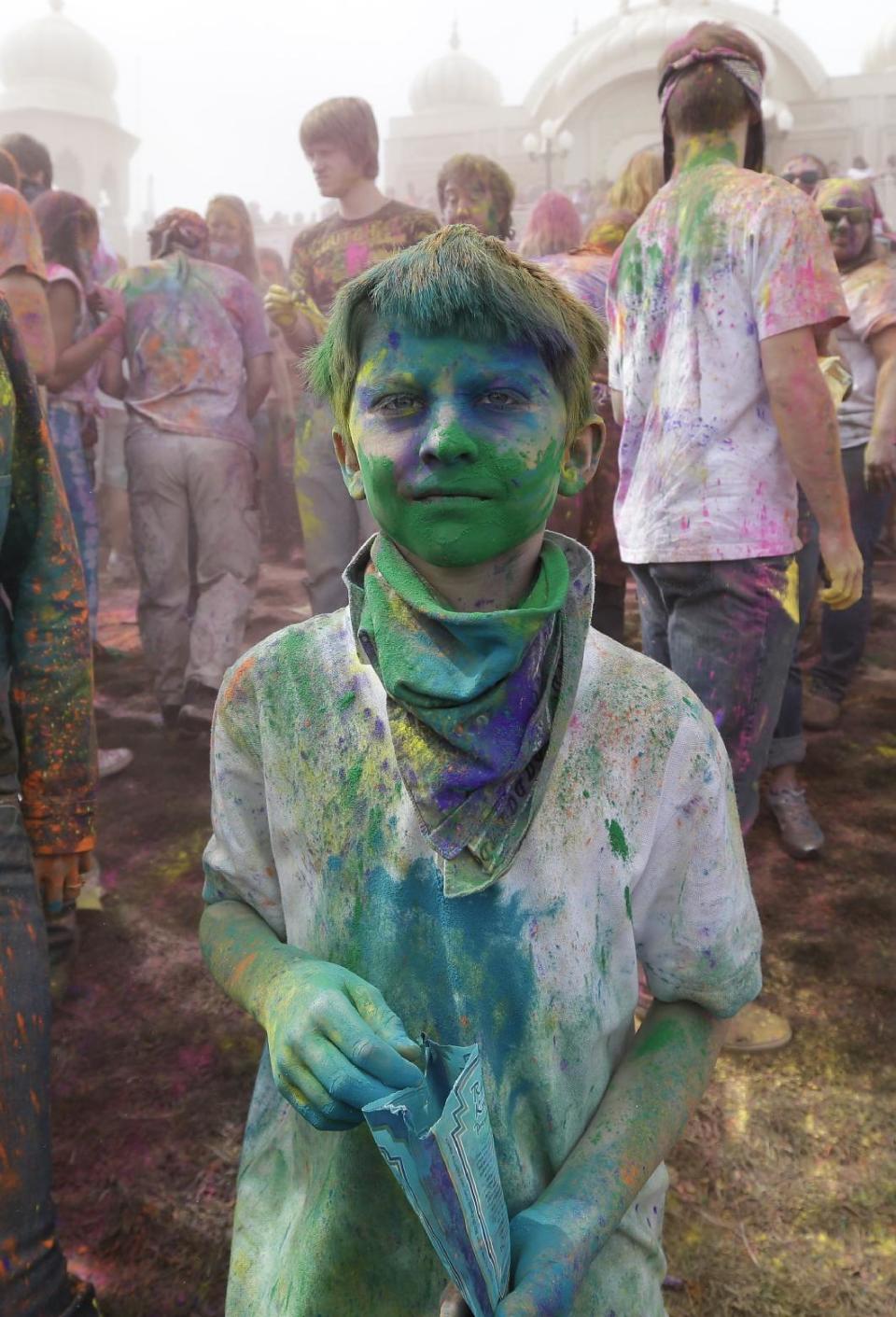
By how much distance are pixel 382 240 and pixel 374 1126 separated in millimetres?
3778

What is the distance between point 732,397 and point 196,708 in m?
2.77

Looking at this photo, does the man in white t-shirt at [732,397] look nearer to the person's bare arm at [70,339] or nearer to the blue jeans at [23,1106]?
the blue jeans at [23,1106]

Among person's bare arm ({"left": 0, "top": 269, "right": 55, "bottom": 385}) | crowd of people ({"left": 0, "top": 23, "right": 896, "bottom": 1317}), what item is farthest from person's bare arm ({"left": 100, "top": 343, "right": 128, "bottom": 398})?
crowd of people ({"left": 0, "top": 23, "right": 896, "bottom": 1317})

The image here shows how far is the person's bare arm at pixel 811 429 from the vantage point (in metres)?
2.18

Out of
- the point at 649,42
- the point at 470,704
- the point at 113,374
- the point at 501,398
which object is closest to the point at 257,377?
the point at 113,374

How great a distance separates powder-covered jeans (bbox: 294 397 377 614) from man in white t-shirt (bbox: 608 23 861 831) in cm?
182

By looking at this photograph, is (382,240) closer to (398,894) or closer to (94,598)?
(94,598)

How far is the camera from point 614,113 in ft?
96.8

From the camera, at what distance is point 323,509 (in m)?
4.08

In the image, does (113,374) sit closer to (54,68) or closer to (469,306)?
(469,306)

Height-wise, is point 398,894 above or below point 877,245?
below

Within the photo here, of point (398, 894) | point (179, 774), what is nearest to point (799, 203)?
point (398, 894)

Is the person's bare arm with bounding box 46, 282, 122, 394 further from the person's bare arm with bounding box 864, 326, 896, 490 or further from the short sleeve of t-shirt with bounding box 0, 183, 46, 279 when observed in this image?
the person's bare arm with bounding box 864, 326, 896, 490

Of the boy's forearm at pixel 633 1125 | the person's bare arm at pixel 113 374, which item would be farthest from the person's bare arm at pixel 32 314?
the boy's forearm at pixel 633 1125
